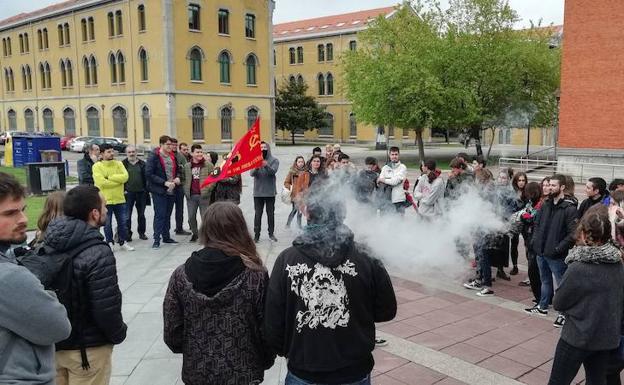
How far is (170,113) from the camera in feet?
132

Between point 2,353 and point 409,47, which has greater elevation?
point 409,47

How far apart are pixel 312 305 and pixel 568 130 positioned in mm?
25024

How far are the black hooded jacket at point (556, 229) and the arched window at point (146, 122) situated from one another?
39035 millimetres

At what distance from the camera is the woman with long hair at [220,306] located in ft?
10.2

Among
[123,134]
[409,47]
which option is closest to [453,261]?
[409,47]

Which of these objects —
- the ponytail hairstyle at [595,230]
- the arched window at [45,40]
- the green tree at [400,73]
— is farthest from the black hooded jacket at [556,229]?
the arched window at [45,40]

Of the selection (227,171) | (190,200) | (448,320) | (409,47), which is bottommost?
(448,320)

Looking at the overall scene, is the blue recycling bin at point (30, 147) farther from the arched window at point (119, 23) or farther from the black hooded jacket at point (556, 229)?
the black hooded jacket at point (556, 229)

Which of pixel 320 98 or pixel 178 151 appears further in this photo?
pixel 320 98

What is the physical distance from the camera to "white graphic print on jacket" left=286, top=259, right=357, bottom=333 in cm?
303

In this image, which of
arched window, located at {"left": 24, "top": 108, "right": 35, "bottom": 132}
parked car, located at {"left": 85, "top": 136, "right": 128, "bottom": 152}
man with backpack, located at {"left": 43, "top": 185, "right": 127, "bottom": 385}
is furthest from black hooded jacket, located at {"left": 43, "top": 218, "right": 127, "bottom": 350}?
arched window, located at {"left": 24, "top": 108, "right": 35, "bottom": 132}

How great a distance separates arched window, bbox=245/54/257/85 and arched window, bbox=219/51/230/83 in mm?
2060

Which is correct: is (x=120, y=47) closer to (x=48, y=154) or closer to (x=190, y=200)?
(x=48, y=154)

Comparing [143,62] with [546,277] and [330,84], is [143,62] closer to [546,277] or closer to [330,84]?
[330,84]
